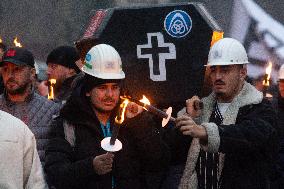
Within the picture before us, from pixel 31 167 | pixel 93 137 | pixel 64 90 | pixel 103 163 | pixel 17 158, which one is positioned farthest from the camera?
pixel 64 90

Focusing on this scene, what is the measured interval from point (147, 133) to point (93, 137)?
1.11 ft

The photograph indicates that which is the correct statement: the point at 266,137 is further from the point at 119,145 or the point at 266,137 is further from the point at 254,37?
the point at 254,37

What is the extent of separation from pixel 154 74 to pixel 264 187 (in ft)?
3.49

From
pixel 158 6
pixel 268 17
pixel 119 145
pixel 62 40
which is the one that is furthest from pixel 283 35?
pixel 119 145

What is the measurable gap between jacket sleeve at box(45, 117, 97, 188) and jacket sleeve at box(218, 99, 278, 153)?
860 mm

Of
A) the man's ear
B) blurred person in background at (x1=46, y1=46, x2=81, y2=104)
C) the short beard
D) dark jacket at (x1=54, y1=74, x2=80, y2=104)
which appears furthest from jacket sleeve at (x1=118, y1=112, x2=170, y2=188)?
the man's ear

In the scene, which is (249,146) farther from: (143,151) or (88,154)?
(88,154)

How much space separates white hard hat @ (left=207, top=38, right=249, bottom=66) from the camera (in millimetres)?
3879

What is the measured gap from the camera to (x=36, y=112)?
4.05 metres

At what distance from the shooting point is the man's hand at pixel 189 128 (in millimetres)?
3381

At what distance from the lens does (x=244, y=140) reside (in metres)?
3.52

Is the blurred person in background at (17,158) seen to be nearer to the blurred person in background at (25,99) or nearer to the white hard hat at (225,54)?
the blurred person in background at (25,99)

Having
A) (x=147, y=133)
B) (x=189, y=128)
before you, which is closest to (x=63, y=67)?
(x=147, y=133)

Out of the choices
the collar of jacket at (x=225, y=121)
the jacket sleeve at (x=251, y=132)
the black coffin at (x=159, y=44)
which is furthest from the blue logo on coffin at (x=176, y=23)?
the jacket sleeve at (x=251, y=132)
